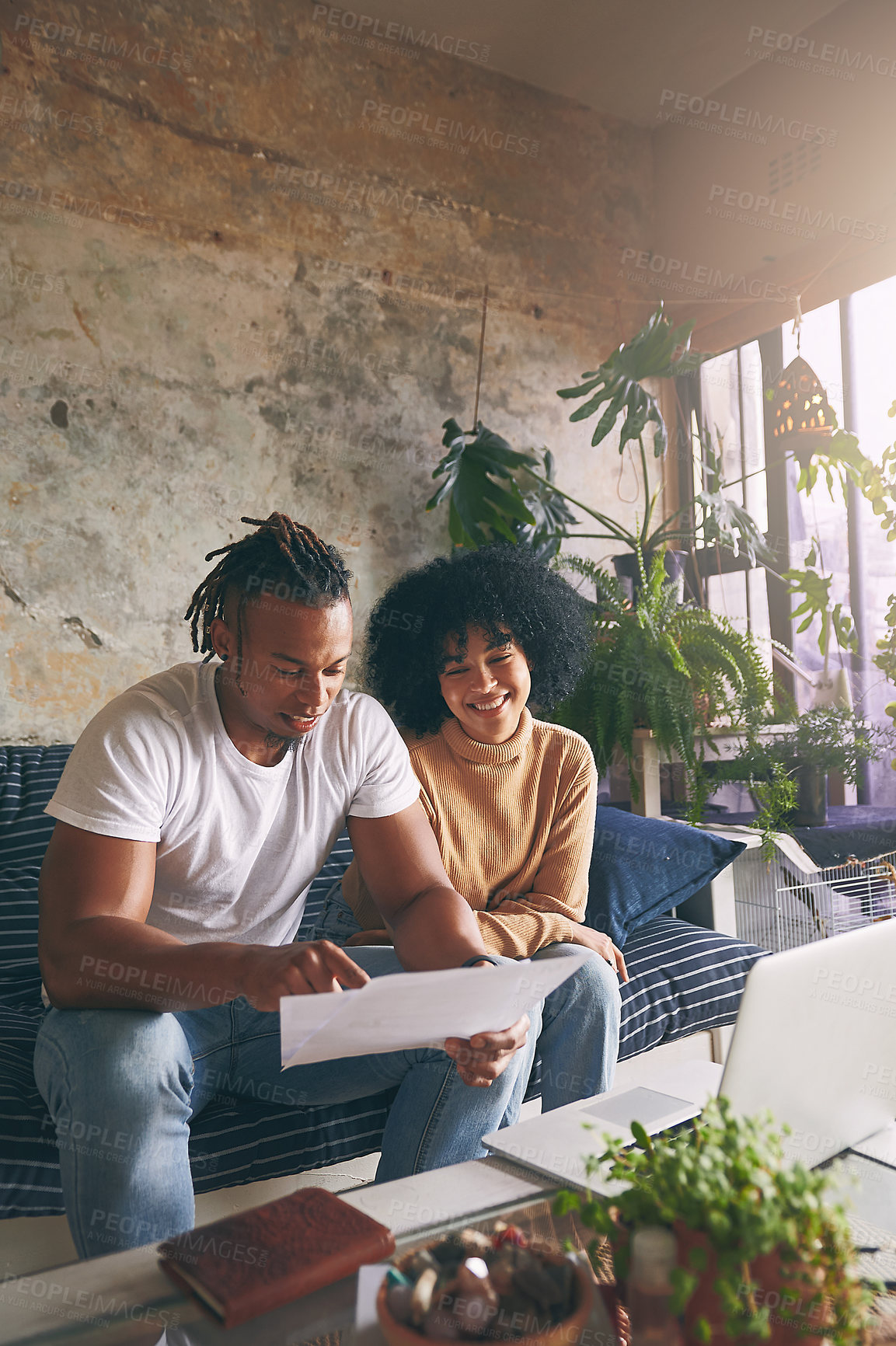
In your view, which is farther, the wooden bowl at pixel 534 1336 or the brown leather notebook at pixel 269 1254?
the brown leather notebook at pixel 269 1254

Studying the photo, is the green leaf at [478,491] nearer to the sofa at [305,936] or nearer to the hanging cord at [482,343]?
the hanging cord at [482,343]

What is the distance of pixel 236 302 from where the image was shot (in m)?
2.53

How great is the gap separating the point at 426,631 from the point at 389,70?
1.94m

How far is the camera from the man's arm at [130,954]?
3.30 ft

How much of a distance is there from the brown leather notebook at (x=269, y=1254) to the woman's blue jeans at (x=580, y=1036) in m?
0.70

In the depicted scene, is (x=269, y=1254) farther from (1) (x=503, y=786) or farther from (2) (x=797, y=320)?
(2) (x=797, y=320)

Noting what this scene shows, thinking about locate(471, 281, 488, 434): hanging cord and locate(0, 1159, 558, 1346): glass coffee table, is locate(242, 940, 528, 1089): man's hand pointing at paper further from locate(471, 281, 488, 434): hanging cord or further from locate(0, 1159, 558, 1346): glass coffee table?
locate(471, 281, 488, 434): hanging cord

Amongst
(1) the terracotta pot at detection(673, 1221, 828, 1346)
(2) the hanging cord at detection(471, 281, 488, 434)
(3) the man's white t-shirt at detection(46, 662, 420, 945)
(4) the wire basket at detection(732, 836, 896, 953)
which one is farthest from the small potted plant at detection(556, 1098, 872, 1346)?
(2) the hanging cord at detection(471, 281, 488, 434)

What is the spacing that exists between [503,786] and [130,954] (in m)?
0.80

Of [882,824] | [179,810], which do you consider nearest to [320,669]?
[179,810]

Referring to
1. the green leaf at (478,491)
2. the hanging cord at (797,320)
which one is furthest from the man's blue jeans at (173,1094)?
the hanging cord at (797,320)

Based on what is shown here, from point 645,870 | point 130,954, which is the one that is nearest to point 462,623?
point 645,870

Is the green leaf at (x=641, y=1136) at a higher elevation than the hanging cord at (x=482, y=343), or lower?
lower

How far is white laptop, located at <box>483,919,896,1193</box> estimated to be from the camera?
0.83 m
